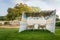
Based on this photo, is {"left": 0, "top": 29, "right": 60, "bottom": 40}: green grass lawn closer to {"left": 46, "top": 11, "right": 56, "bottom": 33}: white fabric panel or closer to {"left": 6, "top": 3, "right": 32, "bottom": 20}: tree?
{"left": 46, "top": 11, "right": 56, "bottom": 33}: white fabric panel

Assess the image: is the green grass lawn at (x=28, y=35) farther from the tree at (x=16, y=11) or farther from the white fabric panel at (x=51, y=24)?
the tree at (x=16, y=11)

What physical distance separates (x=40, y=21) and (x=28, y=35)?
1.18ft

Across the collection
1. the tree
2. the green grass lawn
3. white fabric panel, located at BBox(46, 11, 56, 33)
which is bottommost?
the green grass lawn

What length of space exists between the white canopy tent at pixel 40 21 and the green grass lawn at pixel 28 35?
3.2 inches

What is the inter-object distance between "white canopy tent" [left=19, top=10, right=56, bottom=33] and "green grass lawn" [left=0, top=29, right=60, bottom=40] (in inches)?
3.2

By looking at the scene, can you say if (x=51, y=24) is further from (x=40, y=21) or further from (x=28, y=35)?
(x=28, y=35)

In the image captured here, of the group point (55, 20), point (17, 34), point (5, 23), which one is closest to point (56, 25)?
point (55, 20)

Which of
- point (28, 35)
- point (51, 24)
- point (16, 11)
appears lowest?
point (28, 35)

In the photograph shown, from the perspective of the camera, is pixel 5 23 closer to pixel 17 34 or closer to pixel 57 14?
pixel 17 34

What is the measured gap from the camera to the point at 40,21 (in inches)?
140

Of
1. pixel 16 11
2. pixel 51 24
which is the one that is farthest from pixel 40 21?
pixel 16 11

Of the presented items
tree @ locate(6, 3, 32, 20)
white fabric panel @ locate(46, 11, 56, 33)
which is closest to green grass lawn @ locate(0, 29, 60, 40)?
white fabric panel @ locate(46, 11, 56, 33)

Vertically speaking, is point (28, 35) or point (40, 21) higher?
point (40, 21)

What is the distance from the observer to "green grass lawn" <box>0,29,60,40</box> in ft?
11.4
